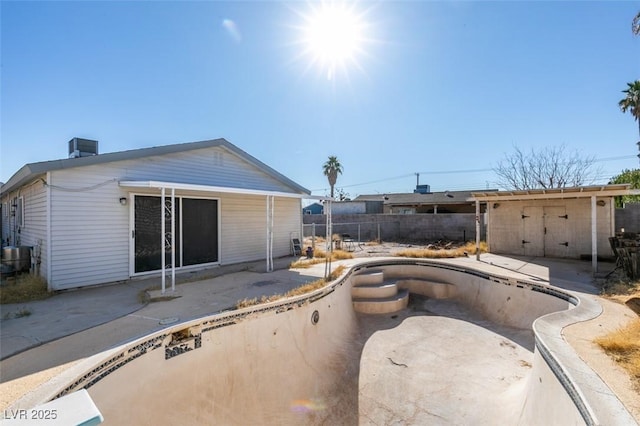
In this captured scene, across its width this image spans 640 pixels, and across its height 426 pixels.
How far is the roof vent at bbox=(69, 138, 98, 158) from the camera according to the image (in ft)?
28.7

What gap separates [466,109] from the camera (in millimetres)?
13672

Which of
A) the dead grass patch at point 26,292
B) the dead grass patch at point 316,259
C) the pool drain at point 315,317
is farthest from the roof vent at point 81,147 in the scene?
the pool drain at point 315,317

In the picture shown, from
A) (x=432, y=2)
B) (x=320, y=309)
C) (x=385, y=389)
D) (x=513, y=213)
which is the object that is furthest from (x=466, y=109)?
(x=385, y=389)

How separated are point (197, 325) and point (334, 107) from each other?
955cm

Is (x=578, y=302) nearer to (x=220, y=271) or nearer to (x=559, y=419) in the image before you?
(x=559, y=419)

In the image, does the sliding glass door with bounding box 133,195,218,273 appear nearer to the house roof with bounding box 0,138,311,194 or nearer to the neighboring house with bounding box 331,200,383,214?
the house roof with bounding box 0,138,311,194

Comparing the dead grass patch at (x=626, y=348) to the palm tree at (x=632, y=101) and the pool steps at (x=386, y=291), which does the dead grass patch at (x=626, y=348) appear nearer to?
the pool steps at (x=386, y=291)

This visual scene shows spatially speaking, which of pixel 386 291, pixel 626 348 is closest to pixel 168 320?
pixel 386 291

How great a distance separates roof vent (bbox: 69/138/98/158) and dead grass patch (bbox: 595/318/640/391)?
11730mm

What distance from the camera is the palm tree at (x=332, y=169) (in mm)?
37656

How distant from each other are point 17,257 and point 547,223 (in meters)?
17.0

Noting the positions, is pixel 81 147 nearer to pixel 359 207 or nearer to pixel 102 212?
pixel 102 212

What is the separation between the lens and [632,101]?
679 inches

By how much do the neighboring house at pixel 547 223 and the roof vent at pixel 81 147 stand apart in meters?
12.9
